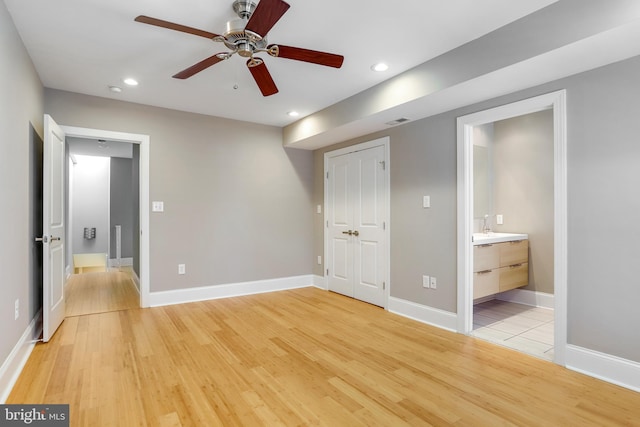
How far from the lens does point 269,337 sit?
3.13 m

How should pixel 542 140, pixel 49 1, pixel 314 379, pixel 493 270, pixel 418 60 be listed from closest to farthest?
pixel 49 1, pixel 314 379, pixel 418 60, pixel 493 270, pixel 542 140

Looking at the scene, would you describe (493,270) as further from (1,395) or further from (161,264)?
(1,395)

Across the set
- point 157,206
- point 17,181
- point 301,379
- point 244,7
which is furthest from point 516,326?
point 17,181

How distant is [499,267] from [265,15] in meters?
3.54

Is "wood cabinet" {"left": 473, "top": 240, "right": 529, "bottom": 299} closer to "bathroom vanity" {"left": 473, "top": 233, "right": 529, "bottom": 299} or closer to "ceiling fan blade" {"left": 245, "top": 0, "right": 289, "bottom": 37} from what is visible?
"bathroom vanity" {"left": 473, "top": 233, "right": 529, "bottom": 299}

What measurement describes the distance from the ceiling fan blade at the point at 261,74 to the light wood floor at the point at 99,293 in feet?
10.3

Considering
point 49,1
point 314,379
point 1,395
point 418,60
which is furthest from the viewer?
point 418,60

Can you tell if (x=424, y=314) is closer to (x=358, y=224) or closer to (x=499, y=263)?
(x=499, y=263)

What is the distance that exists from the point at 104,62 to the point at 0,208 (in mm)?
1573

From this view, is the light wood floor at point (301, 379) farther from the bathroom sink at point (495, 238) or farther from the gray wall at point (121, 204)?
the gray wall at point (121, 204)

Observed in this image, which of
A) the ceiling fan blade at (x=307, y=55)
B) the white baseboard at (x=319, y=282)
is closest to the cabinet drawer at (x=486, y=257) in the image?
the white baseboard at (x=319, y=282)

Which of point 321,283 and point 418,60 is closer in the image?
point 418,60

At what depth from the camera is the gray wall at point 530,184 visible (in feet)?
13.6

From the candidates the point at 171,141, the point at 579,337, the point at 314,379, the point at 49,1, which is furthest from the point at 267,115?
the point at 579,337
